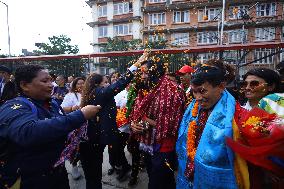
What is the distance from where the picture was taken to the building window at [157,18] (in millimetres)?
36312

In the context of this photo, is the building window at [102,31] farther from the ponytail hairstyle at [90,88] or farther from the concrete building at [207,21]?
the ponytail hairstyle at [90,88]

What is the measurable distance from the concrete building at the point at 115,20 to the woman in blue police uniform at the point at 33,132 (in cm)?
3517

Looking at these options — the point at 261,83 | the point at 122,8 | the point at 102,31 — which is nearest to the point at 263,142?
the point at 261,83

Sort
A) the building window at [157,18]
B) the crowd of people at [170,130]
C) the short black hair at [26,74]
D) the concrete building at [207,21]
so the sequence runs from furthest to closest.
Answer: the building window at [157,18], the concrete building at [207,21], the short black hair at [26,74], the crowd of people at [170,130]

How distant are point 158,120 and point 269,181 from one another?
1.62m

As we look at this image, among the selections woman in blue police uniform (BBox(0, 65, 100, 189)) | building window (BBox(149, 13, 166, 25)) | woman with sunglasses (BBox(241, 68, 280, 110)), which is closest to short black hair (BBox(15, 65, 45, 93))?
woman in blue police uniform (BBox(0, 65, 100, 189))

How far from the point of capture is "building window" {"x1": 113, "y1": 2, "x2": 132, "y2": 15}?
38.5 m

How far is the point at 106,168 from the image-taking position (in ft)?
18.5

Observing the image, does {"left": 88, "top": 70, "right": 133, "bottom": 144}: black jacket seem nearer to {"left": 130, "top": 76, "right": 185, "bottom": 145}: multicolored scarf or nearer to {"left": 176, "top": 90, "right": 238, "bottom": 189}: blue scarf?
{"left": 130, "top": 76, "right": 185, "bottom": 145}: multicolored scarf

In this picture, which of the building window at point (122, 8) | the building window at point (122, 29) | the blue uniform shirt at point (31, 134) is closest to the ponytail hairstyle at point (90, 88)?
the blue uniform shirt at point (31, 134)

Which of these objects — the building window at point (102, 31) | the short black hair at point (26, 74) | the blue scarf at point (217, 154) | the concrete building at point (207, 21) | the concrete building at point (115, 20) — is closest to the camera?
the blue scarf at point (217, 154)

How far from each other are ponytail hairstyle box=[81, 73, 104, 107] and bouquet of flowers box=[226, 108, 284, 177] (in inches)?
93.1

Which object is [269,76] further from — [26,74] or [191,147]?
[26,74]

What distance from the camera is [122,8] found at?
38812mm
